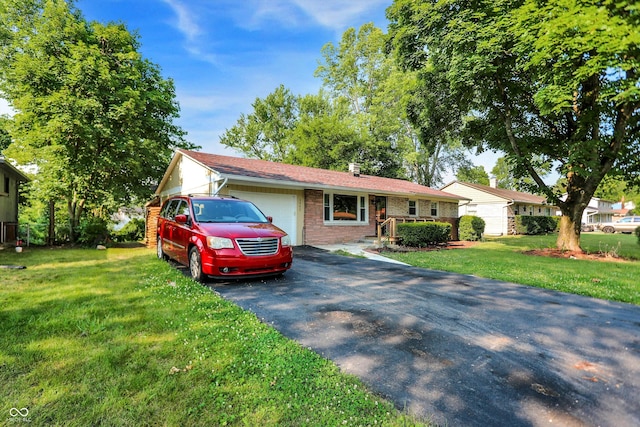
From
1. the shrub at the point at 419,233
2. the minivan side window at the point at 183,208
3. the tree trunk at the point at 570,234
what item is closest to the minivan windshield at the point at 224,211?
the minivan side window at the point at 183,208

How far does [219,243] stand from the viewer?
225 inches

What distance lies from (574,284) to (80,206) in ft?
59.5

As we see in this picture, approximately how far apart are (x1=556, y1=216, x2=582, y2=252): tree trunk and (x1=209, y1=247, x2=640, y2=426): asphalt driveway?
845 centimetres

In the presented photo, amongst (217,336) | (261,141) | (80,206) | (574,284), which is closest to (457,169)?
(261,141)

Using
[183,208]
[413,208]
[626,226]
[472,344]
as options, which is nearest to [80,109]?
[183,208]

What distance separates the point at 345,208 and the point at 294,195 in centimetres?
311

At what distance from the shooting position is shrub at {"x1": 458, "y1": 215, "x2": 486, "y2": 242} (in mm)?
18516

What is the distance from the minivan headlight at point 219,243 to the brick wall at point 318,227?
7776 mm

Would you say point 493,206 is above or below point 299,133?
below

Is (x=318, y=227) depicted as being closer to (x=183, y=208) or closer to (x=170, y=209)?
(x=170, y=209)

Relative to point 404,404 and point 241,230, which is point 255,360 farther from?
point 241,230

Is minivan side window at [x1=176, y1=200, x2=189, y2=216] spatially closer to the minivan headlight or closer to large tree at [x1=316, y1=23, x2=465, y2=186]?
the minivan headlight

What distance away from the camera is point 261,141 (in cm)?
3594

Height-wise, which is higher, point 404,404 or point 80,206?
point 80,206
